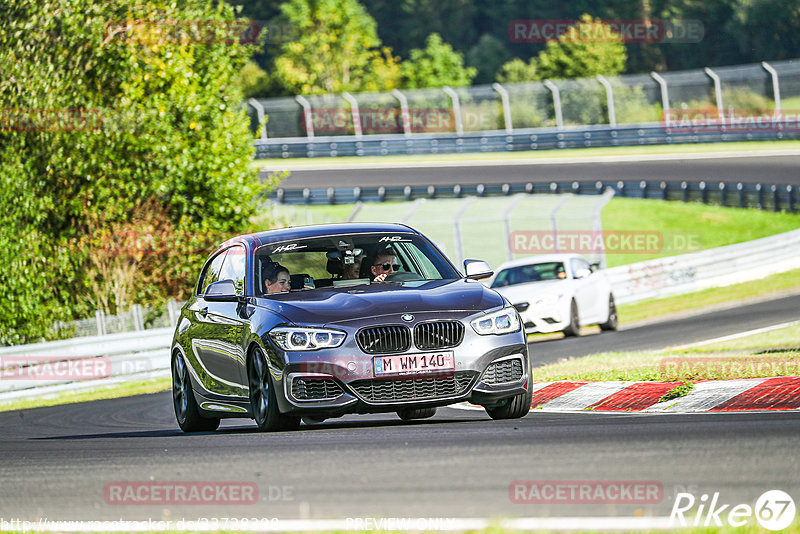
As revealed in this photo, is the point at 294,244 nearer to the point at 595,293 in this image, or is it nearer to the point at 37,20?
the point at 595,293

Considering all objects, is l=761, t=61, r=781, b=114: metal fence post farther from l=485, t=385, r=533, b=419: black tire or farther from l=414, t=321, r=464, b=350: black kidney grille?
l=414, t=321, r=464, b=350: black kidney grille

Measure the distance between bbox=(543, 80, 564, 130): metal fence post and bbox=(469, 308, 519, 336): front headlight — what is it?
42014 millimetres

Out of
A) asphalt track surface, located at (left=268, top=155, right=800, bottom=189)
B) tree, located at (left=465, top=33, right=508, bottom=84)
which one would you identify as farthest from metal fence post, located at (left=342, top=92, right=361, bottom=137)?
tree, located at (left=465, top=33, right=508, bottom=84)

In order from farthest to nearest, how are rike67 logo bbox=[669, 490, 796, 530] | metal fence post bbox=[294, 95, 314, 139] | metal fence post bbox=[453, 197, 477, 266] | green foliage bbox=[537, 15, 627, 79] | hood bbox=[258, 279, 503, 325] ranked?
green foliage bbox=[537, 15, 627, 79] → metal fence post bbox=[294, 95, 314, 139] → metal fence post bbox=[453, 197, 477, 266] → hood bbox=[258, 279, 503, 325] → rike67 logo bbox=[669, 490, 796, 530]

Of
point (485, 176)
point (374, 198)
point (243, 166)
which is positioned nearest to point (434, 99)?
point (485, 176)

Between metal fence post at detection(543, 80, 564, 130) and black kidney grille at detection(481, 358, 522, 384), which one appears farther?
metal fence post at detection(543, 80, 564, 130)

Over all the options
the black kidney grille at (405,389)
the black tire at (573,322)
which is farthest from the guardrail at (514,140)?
the black kidney grille at (405,389)

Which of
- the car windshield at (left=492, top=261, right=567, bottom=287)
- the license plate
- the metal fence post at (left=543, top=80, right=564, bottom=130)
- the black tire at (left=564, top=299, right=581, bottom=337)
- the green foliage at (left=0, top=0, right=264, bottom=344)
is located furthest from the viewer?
the metal fence post at (left=543, top=80, right=564, bottom=130)

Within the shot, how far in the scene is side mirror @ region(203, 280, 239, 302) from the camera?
10.2 metres

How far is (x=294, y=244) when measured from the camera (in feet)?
34.2

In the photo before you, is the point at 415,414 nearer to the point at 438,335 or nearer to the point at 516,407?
the point at 516,407

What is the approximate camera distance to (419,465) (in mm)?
6895

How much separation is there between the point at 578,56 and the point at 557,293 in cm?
5532

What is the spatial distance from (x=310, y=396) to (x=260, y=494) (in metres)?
2.63
